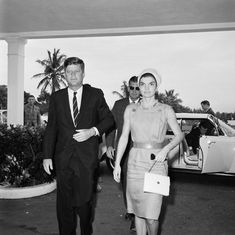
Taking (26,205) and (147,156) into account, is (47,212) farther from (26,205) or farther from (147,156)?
(147,156)

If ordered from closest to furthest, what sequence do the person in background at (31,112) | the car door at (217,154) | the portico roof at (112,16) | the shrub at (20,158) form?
the shrub at (20,158)
the car door at (217,154)
the portico roof at (112,16)
the person in background at (31,112)

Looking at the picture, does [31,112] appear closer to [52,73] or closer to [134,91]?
[134,91]

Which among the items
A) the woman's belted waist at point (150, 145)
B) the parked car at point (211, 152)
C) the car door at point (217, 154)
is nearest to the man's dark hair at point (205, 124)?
the parked car at point (211, 152)

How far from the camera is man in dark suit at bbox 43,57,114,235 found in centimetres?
325

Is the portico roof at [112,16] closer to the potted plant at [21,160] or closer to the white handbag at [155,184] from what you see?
the potted plant at [21,160]

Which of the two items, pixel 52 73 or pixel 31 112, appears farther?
pixel 52 73

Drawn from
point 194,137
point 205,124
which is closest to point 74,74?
point 205,124

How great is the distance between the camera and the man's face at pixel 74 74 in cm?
325

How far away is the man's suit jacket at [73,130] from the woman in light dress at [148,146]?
1.05 feet

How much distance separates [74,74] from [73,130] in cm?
55

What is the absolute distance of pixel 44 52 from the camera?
176ft

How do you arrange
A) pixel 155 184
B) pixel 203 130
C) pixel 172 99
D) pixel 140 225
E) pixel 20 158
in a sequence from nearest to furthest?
pixel 155 184
pixel 140 225
pixel 20 158
pixel 203 130
pixel 172 99

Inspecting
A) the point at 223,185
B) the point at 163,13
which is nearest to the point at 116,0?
the point at 163,13

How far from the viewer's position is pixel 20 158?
19.6ft
